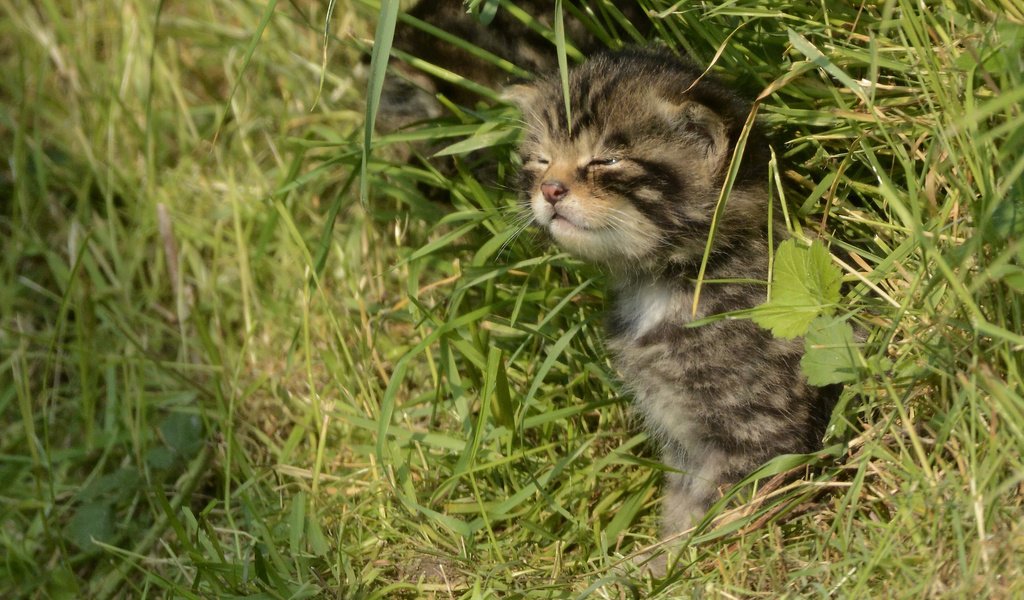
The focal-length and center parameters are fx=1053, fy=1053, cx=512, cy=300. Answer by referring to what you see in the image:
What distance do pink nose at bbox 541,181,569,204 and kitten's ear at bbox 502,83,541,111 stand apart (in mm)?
415

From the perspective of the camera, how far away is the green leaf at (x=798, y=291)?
2461mm

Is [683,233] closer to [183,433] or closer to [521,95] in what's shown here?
[521,95]

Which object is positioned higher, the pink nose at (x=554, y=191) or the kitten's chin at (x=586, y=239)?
the pink nose at (x=554, y=191)

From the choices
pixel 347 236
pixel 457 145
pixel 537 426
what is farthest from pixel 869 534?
pixel 347 236

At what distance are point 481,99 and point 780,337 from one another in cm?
137

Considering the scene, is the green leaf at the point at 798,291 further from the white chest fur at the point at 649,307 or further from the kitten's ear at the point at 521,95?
the kitten's ear at the point at 521,95

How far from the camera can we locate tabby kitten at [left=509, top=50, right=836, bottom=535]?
8.45 ft

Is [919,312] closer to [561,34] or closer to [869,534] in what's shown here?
[869,534]

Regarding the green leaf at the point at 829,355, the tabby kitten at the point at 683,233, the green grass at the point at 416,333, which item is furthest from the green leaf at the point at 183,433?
the green leaf at the point at 829,355

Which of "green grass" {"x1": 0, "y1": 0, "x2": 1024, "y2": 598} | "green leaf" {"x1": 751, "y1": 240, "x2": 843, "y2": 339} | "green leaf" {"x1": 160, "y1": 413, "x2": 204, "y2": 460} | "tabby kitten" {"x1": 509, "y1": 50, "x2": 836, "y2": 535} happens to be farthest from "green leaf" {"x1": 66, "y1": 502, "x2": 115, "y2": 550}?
Answer: "green leaf" {"x1": 751, "y1": 240, "x2": 843, "y2": 339}

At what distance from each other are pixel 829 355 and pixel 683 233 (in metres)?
0.46

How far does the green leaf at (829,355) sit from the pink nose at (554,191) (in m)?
0.68

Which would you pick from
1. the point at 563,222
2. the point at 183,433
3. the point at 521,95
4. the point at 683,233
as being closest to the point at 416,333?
the point at 183,433

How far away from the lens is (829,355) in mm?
2447
